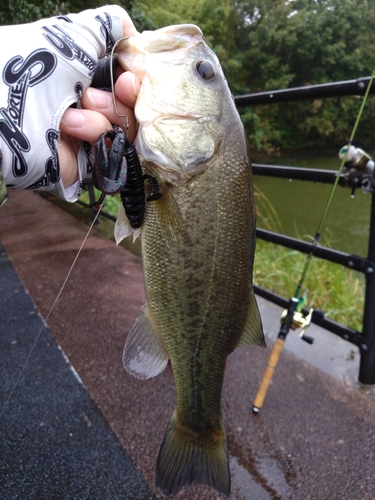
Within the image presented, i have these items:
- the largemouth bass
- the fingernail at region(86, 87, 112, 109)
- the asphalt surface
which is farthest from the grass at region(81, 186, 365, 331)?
the fingernail at region(86, 87, 112, 109)

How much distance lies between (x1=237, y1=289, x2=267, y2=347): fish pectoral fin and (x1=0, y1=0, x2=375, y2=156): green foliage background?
24.9 meters

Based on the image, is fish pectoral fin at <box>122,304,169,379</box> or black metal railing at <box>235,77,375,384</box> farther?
black metal railing at <box>235,77,375,384</box>

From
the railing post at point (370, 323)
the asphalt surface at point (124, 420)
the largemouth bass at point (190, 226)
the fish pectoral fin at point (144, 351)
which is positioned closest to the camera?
the largemouth bass at point (190, 226)

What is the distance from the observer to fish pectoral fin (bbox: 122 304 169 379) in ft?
4.82

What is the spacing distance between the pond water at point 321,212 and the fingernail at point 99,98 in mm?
5315

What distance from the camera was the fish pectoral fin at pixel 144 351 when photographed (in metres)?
1.47

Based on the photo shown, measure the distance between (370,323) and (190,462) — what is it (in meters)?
1.44

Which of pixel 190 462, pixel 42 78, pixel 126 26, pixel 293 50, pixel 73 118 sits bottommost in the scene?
pixel 190 462

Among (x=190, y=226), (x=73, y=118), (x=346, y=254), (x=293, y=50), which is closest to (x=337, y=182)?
(x=346, y=254)

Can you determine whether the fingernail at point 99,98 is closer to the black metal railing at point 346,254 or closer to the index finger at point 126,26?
the index finger at point 126,26

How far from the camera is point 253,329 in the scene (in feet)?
4.93

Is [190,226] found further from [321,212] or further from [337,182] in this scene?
[321,212]

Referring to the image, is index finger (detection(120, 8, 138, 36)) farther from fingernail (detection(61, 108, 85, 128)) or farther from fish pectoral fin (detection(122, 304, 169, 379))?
fish pectoral fin (detection(122, 304, 169, 379))

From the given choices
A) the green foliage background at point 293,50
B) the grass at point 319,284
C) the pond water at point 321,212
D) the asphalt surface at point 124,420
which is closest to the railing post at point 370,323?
the asphalt surface at point 124,420
